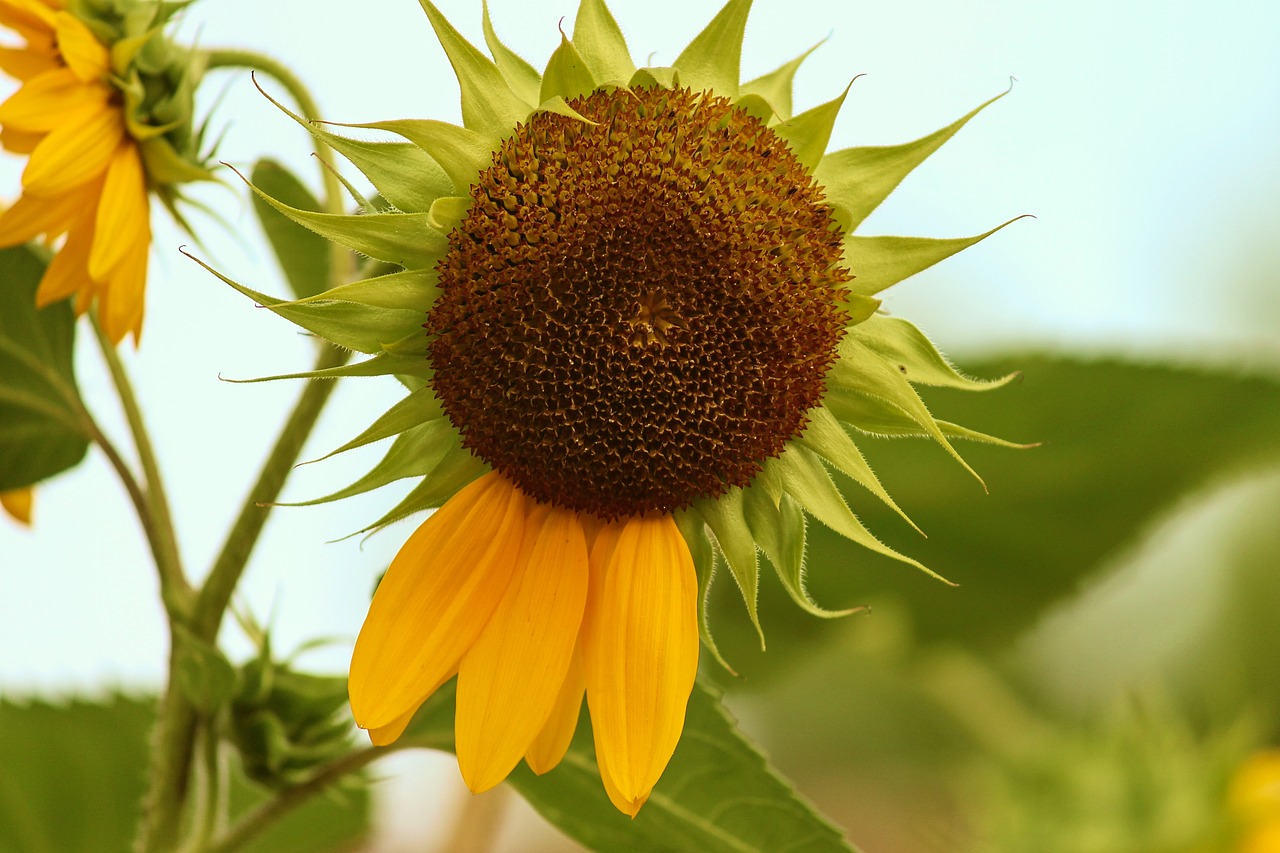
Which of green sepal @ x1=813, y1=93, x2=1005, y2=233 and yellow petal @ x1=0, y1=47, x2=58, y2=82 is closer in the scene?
green sepal @ x1=813, y1=93, x2=1005, y2=233

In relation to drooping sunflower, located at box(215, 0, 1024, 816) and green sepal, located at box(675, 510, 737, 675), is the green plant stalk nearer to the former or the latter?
drooping sunflower, located at box(215, 0, 1024, 816)

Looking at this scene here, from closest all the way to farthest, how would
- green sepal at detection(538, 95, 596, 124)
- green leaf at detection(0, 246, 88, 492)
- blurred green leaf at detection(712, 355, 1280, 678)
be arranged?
green sepal at detection(538, 95, 596, 124), green leaf at detection(0, 246, 88, 492), blurred green leaf at detection(712, 355, 1280, 678)

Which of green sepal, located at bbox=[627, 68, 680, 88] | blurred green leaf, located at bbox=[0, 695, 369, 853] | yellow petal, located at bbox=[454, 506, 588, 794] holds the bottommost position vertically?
blurred green leaf, located at bbox=[0, 695, 369, 853]

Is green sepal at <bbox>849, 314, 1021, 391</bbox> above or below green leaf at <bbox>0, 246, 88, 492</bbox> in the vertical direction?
above

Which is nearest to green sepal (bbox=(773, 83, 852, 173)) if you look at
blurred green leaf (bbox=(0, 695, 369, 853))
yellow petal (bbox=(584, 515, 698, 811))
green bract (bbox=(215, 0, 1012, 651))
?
green bract (bbox=(215, 0, 1012, 651))

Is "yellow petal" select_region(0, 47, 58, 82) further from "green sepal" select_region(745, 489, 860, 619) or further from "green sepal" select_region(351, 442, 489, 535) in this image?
"green sepal" select_region(745, 489, 860, 619)

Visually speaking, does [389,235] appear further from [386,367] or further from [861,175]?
[861,175]

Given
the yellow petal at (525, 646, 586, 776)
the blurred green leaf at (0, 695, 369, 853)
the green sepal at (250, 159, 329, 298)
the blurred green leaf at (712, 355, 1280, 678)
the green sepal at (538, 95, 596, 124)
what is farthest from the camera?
the blurred green leaf at (712, 355, 1280, 678)
